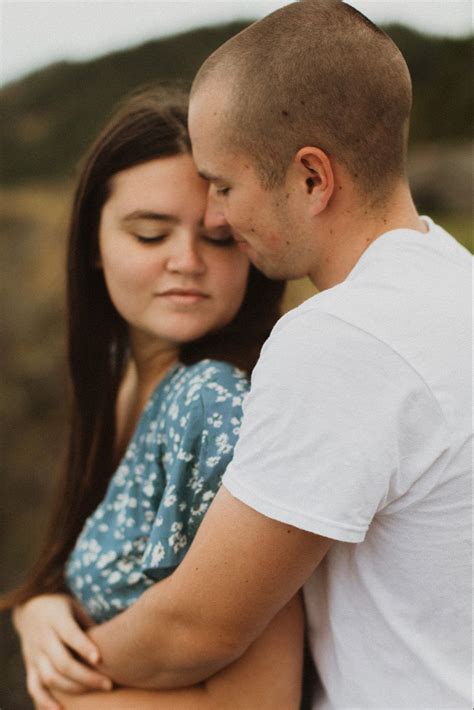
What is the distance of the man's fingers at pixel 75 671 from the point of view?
1.82m

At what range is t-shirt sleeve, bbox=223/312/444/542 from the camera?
4.30 feet

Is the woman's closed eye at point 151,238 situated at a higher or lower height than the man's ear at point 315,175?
lower

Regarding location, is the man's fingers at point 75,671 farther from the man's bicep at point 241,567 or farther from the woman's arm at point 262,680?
the man's bicep at point 241,567

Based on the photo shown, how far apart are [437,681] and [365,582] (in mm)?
196

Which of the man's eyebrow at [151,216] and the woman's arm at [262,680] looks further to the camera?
the man's eyebrow at [151,216]

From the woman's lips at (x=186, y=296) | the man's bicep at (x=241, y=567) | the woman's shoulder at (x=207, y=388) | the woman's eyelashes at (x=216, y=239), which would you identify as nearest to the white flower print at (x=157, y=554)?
the man's bicep at (x=241, y=567)

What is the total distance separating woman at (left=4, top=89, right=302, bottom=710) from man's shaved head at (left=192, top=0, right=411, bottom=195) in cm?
35

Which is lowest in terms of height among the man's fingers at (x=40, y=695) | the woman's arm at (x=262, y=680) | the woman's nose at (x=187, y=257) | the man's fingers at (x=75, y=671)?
the man's fingers at (x=40, y=695)

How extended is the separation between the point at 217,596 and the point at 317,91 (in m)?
0.82

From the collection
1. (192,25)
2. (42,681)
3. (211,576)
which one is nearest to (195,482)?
(211,576)

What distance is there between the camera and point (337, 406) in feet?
4.30

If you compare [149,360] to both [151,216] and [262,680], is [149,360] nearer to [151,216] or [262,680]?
[151,216]

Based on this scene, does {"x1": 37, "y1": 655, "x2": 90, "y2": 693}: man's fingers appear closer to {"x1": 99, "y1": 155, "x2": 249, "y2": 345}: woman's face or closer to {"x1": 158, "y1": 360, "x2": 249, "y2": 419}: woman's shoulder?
{"x1": 158, "y1": 360, "x2": 249, "y2": 419}: woman's shoulder

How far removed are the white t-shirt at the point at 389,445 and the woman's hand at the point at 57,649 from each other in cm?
61
